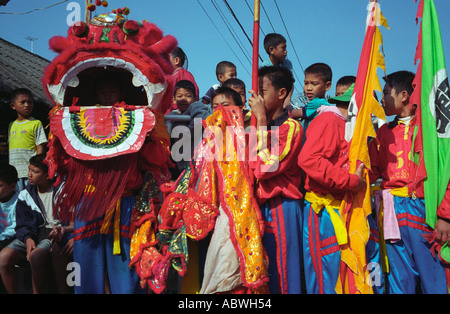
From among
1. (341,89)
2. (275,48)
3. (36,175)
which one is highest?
(275,48)

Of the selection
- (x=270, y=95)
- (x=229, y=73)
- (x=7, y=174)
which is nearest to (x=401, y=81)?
(x=270, y=95)

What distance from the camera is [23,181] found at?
5402mm

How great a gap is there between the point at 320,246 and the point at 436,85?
1.58m

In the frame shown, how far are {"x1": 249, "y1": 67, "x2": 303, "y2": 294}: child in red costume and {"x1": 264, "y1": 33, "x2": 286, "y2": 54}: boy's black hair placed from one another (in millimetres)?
2214

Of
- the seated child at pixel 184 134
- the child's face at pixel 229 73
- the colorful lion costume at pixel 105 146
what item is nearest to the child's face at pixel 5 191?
the colorful lion costume at pixel 105 146

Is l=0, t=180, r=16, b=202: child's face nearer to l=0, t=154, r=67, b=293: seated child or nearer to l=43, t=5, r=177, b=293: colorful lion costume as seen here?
l=0, t=154, r=67, b=293: seated child

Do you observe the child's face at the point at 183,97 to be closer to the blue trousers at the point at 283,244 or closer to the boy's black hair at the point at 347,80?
the boy's black hair at the point at 347,80

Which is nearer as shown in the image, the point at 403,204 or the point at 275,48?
the point at 403,204

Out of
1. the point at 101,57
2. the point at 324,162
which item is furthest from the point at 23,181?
the point at 324,162

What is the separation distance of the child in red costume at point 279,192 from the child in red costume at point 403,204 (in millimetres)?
737

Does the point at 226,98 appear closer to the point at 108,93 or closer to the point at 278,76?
the point at 278,76

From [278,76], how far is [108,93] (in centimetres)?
147

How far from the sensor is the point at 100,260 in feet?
11.2

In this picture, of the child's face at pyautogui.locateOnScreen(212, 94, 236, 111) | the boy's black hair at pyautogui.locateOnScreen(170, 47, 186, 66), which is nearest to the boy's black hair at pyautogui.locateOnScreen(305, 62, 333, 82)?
the child's face at pyautogui.locateOnScreen(212, 94, 236, 111)
